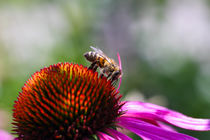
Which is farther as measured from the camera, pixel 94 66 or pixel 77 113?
pixel 94 66

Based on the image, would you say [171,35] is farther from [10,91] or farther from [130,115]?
[130,115]

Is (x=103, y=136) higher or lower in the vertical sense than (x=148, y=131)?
lower

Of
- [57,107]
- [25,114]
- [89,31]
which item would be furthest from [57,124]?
[89,31]

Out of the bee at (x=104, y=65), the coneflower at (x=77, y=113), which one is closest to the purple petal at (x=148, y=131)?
the coneflower at (x=77, y=113)

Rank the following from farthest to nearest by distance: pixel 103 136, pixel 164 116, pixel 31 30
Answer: pixel 31 30
pixel 164 116
pixel 103 136

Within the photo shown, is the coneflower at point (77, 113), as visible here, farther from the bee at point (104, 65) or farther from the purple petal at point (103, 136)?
the bee at point (104, 65)

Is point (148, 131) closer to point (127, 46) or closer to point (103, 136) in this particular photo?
point (103, 136)

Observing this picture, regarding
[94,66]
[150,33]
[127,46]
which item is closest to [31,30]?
[127,46]
